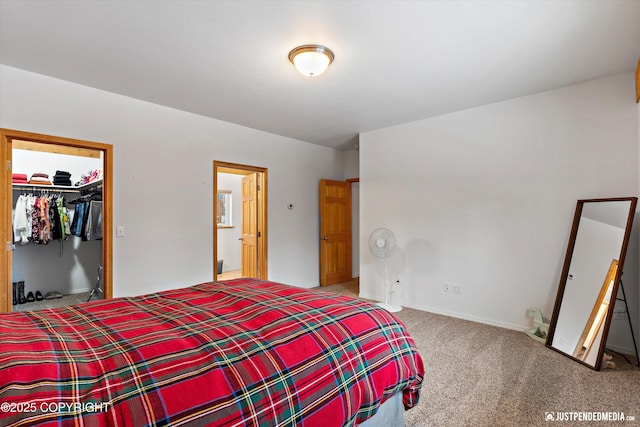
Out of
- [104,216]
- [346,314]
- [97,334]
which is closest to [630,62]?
[346,314]

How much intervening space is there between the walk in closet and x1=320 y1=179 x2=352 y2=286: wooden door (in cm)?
318

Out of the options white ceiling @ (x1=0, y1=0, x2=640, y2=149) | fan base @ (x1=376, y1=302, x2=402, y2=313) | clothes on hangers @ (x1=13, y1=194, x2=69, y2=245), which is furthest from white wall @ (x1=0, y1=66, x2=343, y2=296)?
clothes on hangers @ (x1=13, y1=194, x2=69, y2=245)

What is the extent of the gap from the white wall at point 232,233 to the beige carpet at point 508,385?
176 inches

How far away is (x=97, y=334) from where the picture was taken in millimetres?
1221

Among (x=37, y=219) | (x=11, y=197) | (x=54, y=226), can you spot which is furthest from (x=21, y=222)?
(x=11, y=197)

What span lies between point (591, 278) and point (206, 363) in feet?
10.6

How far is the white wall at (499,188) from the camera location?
9.39ft

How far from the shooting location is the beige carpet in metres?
1.87

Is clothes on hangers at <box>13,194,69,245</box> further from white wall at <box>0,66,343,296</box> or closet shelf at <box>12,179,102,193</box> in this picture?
white wall at <box>0,66,343,296</box>

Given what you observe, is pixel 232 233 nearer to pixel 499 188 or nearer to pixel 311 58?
pixel 311 58

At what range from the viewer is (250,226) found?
4.90 metres

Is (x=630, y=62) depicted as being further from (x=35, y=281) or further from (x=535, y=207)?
(x=35, y=281)

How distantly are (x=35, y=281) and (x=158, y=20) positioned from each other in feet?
15.1

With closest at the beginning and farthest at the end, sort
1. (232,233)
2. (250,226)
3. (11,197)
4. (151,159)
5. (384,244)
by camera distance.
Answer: (11,197)
(151,159)
(384,244)
(250,226)
(232,233)
